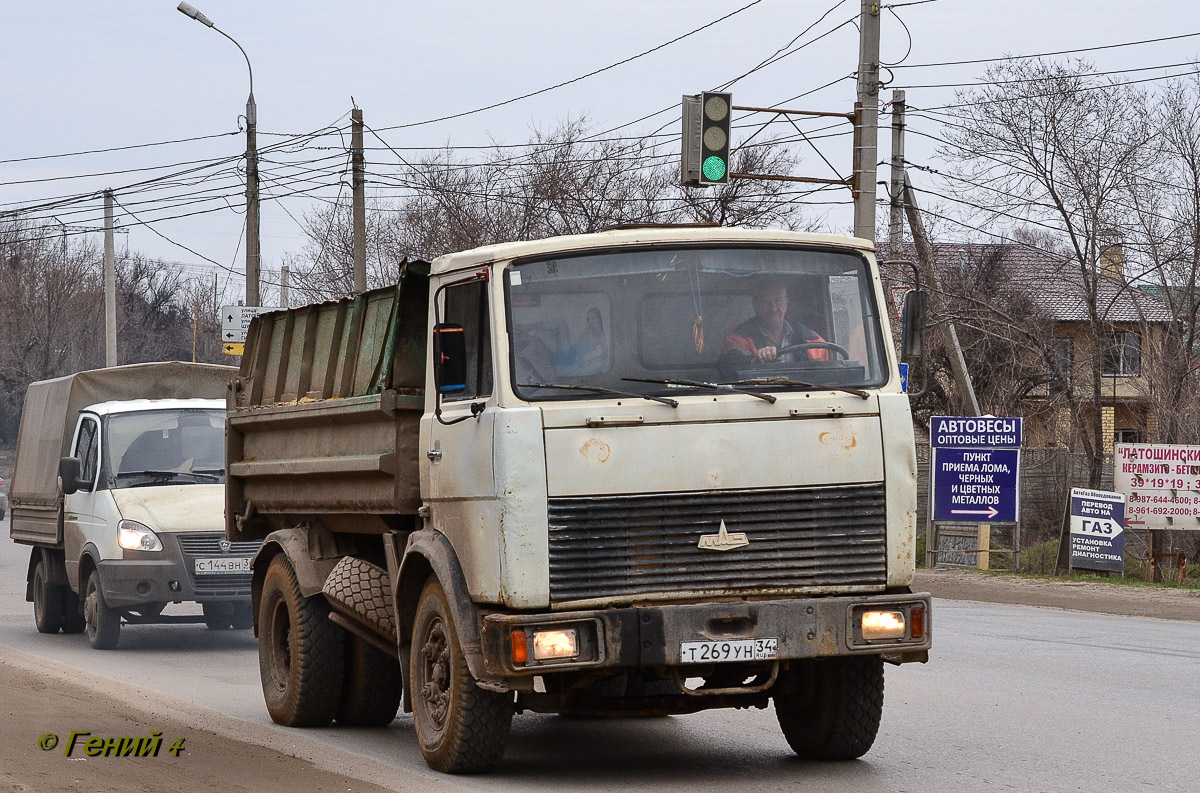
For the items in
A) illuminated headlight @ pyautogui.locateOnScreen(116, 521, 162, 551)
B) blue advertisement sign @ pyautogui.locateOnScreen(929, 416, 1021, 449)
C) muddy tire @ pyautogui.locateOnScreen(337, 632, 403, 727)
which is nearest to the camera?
muddy tire @ pyautogui.locateOnScreen(337, 632, 403, 727)

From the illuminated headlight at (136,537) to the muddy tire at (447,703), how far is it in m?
6.27

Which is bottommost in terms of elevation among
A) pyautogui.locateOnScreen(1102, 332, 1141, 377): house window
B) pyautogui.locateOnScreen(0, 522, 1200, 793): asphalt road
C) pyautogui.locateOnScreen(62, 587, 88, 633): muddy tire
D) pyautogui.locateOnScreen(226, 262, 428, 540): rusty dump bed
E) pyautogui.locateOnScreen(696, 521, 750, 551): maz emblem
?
pyautogui.locateOnScreen(62, 587, 88, 633): muddy tire

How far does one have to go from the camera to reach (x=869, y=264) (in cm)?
739

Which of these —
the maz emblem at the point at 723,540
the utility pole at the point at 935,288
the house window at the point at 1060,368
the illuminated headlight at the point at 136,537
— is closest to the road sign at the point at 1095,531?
the utility pole at the point at 935,288

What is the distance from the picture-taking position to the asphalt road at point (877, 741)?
7285 millimetres

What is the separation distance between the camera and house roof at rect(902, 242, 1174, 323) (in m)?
30.9

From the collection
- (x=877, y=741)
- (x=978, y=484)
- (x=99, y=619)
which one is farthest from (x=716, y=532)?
(x=978, y=484)

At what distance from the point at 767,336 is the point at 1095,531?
51.3ft

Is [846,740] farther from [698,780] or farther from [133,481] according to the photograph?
[133,481]

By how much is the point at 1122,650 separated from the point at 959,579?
9.16 metres

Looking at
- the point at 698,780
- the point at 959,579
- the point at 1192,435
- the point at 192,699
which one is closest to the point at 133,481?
the point at 192,699

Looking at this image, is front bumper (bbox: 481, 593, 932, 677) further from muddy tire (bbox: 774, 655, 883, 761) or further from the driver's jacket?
the driver's jacket

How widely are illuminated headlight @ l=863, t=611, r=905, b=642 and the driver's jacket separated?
3.79 feet

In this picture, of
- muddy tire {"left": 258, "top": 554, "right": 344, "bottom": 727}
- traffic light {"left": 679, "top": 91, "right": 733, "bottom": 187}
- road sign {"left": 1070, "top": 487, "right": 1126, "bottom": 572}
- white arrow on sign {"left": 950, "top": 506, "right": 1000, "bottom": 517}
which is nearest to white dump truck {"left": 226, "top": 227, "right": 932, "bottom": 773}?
muddy tire {"left": 258, "top": 554, "right": 344, "bottom": 727}
